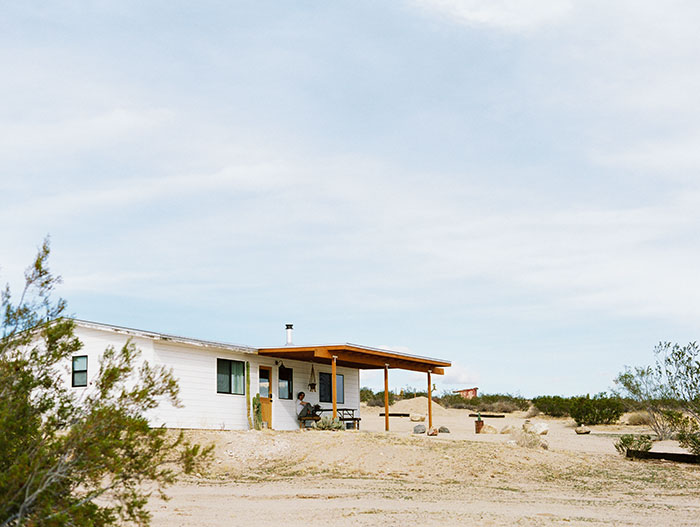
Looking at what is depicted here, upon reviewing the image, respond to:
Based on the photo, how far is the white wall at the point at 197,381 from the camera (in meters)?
19.3

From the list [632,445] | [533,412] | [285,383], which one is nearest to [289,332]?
[285,383]

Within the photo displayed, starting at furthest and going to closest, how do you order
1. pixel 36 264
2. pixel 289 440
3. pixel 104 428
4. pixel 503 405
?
pixel 503 405 < pixel 289 440 < pixel 36 264 < pixel 104 428

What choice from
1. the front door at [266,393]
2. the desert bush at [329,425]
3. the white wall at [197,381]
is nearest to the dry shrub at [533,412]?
the white wall at [197,381]

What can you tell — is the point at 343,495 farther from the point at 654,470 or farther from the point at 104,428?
the point at 654,470

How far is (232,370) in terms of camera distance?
2195 cm

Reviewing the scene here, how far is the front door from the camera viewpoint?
22.9 m

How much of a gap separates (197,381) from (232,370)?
1.53 metres

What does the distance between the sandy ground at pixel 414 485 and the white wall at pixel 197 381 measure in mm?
1859

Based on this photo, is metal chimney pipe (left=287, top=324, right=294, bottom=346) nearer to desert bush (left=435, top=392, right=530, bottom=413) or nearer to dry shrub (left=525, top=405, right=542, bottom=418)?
dry shrub (left=525, top=405, right=542, bottom=418)

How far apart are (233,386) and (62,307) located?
1569 cm

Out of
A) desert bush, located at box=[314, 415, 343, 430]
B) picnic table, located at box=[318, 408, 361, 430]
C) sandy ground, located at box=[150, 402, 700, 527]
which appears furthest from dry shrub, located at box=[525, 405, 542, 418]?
desert bush, located at box=[314, 415, 343, 430]

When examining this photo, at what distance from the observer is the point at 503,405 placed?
44.6 meters

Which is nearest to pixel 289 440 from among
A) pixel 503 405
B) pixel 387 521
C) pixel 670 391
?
pixel 387 521

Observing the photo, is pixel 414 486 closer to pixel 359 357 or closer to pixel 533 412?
pixel 359 357
